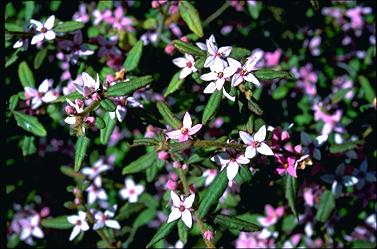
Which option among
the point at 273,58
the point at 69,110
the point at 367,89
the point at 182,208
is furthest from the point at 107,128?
the point at 367,89

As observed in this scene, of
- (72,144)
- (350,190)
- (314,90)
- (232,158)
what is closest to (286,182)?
(232,158)

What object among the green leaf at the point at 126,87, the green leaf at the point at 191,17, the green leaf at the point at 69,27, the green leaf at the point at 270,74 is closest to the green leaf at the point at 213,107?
the green leaf at the point at 270,74

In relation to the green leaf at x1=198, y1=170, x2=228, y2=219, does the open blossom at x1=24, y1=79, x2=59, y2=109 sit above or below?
above

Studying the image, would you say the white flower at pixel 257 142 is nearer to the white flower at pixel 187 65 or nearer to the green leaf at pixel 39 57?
the white flower at pixel 187 65

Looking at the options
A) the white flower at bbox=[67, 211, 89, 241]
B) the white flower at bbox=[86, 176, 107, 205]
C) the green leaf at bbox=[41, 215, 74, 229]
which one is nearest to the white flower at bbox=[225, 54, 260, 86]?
the white flower at bbox=[67, 211, 89, 241]

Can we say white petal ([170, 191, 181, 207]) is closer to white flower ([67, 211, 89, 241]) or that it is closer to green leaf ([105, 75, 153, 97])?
green leaf ([105, 75, 153, 97])

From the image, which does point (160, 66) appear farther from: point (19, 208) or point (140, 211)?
point (19, 208)

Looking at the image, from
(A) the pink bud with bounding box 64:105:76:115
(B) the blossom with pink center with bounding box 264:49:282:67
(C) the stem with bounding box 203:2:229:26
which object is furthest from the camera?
(B) the blossom with pink center with bounding box 264:49:282:67

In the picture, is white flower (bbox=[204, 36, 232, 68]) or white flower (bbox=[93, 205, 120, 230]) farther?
white flower (bbox=[93, 205, 120, 230])
